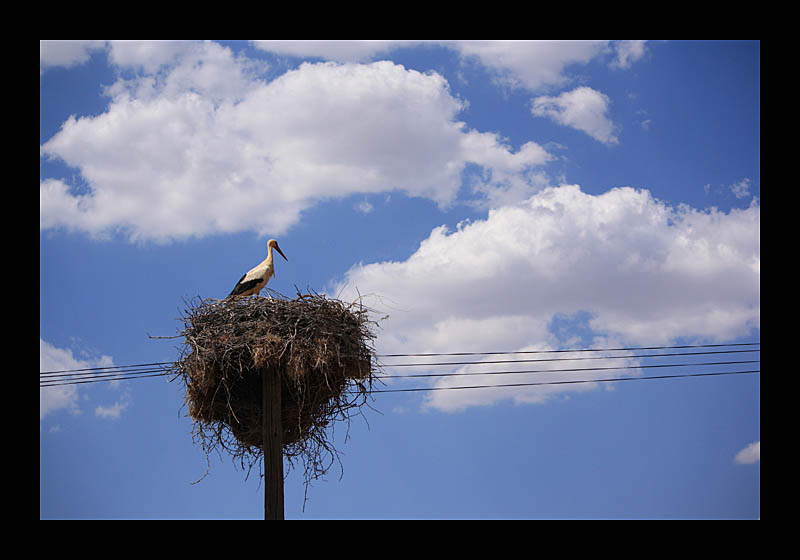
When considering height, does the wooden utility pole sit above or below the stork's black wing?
below

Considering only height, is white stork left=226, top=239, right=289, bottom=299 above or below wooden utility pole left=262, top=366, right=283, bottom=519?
above

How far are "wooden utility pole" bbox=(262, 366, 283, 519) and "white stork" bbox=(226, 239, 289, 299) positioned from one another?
5.34ft

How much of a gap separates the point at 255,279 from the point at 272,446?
2752 millimetres

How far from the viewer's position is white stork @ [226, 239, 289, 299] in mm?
10969

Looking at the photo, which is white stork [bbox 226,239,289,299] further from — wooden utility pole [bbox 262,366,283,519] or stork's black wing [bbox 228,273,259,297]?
wooden utility pole [bbox 262,366,283,519]

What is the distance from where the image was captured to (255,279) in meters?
11.1

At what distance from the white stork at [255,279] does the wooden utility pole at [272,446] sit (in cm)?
163

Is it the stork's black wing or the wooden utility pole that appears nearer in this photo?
the wooden utility pole

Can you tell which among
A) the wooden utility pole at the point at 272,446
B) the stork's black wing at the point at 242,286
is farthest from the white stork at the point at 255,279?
the wooden utility pole at the point at 272,446

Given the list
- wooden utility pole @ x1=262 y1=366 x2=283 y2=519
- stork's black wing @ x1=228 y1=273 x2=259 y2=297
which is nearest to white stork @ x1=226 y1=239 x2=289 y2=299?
stork's black wing @ x1=228 y1=273 x2=259 y2=297

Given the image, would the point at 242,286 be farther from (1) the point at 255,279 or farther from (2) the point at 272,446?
(2) the point at 272,446

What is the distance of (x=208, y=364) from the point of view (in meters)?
9.45
